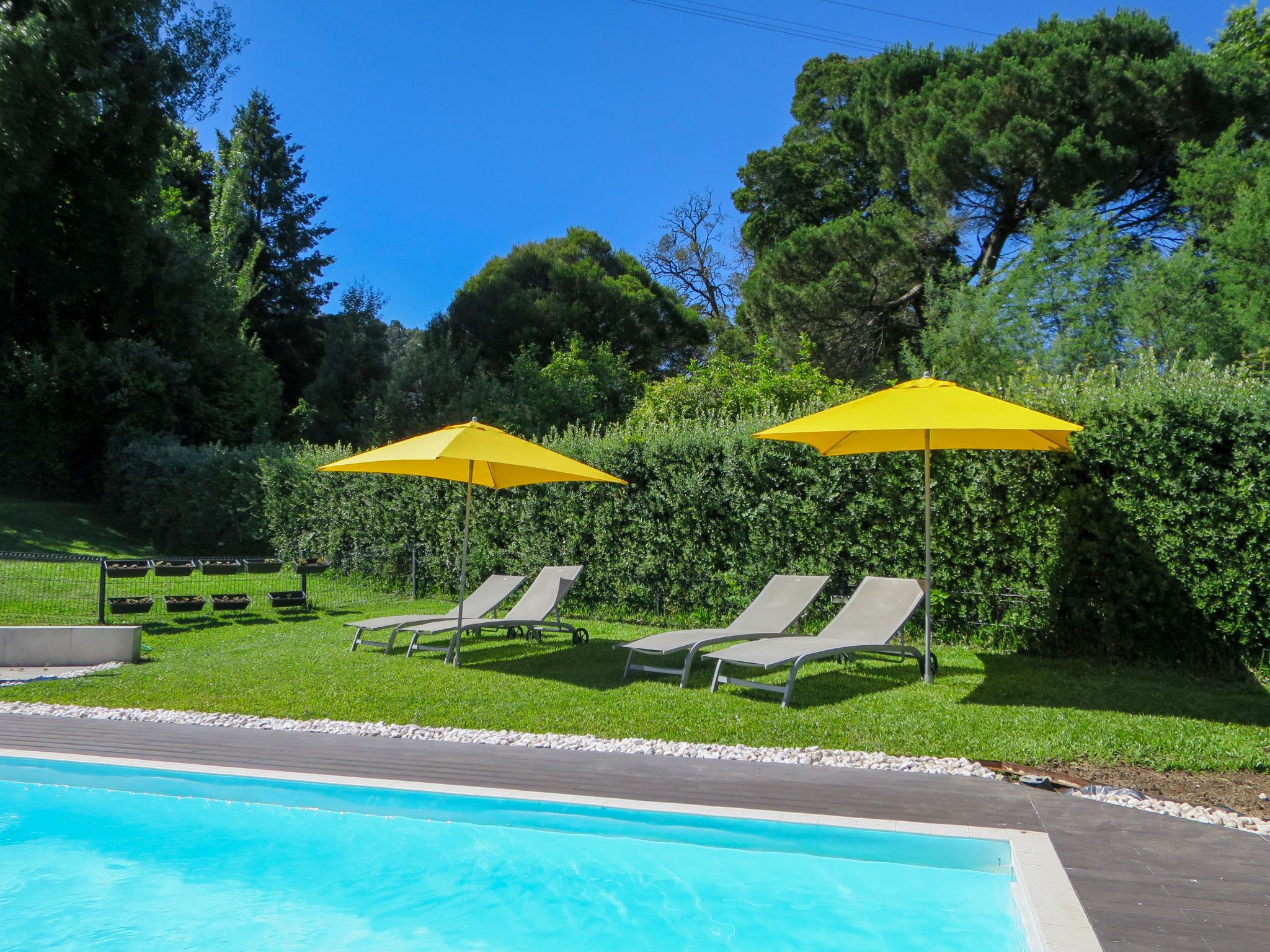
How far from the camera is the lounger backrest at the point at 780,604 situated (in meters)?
8.73

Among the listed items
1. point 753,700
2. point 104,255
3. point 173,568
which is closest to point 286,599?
point 173,568

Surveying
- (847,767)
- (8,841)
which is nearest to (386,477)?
(8,841)

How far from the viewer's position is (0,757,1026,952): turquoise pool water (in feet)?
13.4

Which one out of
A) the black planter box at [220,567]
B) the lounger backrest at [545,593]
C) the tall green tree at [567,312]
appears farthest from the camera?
the tall green tree at [567,312]

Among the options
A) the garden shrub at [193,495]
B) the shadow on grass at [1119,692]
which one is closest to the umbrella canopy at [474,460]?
the shadow on grass at [1119,692]

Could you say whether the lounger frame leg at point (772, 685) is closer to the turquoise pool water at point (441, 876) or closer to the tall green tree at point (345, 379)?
the turquoise pool water at point (441, 876)

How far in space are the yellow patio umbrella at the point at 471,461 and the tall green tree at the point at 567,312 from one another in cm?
2053

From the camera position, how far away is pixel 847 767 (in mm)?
5449

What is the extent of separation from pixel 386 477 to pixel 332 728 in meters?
8.76

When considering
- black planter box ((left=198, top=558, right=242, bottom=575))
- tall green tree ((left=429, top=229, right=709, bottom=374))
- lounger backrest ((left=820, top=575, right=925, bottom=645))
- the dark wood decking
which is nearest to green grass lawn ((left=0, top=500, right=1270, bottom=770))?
lounger backrest ((left=820, top=575, right=925, bottom=645))

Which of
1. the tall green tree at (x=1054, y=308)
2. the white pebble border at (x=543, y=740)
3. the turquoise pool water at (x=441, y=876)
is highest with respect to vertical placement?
the tall green tree at (x=1054, y=308)

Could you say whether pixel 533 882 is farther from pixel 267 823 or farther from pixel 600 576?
pixel 600 576

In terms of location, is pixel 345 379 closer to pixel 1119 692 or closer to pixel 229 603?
pixel 229 603

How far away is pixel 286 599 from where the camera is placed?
1259 centimetres
